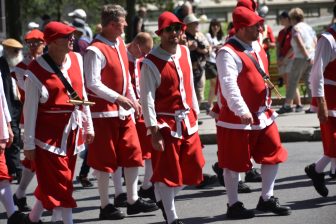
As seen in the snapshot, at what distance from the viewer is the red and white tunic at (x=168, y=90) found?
32.0 feet

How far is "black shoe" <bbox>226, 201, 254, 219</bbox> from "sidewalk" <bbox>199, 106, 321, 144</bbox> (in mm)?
5960

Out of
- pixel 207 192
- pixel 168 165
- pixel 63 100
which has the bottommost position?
pixel 207 192

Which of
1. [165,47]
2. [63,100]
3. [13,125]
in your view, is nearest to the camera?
[63,100]

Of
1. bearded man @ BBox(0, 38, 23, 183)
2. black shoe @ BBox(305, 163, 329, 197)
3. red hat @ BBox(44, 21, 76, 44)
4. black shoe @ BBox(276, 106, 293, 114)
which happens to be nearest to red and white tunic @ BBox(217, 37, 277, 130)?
black shoe @ BBox(305, 163, 329, 197)

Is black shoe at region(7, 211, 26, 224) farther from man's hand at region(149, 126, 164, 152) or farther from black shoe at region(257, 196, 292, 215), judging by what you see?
black shoe at region(257, 196, 292, 215)

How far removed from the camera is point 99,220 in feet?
35.1

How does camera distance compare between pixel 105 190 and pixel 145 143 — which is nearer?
pixel 105 190

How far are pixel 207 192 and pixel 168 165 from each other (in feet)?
7.97

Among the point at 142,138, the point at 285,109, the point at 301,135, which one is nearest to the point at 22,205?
the point at 142,138

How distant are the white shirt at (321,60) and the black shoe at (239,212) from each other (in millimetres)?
1306

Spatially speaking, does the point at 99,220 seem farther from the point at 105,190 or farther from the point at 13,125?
the point at 13,125

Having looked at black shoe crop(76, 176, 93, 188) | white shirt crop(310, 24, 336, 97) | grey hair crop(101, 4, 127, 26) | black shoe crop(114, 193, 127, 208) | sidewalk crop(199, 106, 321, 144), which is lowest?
sidewalk crop(199, 106, 321, 144)

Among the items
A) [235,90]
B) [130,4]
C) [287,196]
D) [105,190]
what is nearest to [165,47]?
[235,90]

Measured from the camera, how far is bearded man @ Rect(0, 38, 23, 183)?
1277cm
